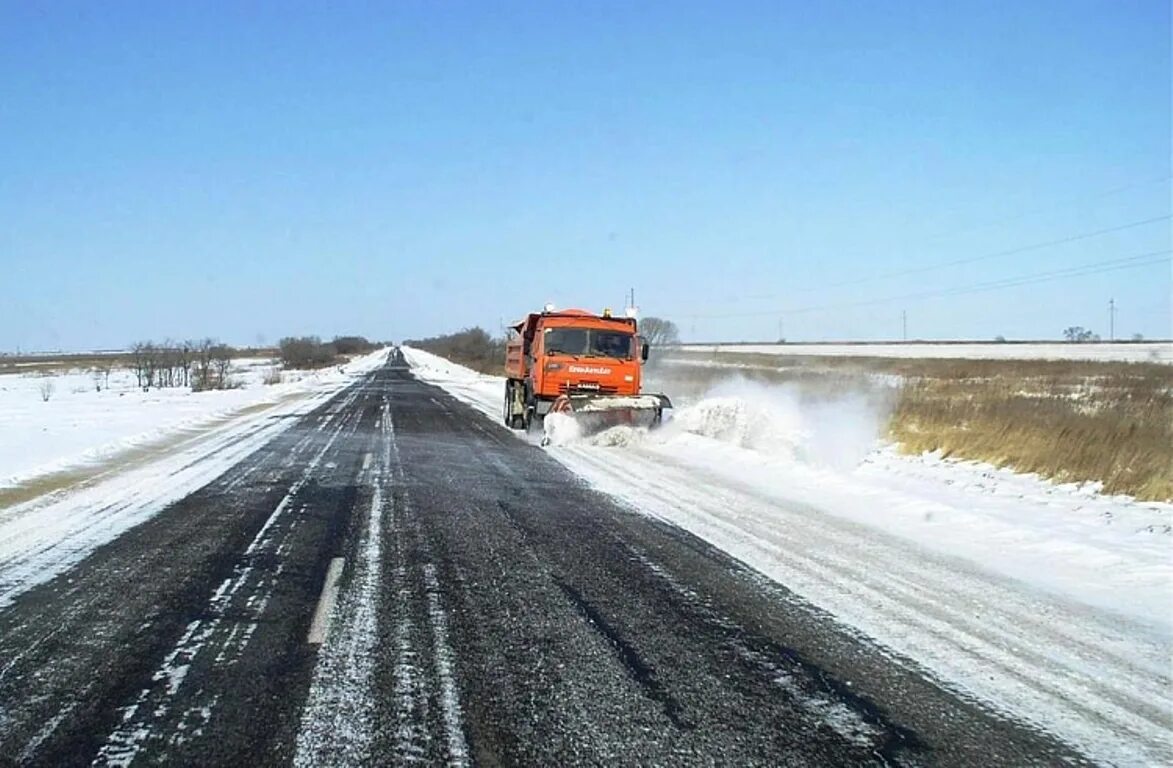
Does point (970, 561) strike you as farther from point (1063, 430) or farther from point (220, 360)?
point (220, 360)

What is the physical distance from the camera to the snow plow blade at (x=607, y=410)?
18969mm

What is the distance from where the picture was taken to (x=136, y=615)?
5.95m

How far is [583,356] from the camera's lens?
20.4 m

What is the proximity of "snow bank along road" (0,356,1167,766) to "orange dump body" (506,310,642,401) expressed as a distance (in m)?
11.1

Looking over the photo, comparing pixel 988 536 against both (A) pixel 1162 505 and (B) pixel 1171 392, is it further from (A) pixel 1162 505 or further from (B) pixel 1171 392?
(B) pixel 1171 392

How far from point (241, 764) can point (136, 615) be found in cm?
264

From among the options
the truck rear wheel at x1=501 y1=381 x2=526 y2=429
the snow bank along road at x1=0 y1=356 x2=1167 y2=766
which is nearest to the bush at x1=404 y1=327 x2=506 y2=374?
the truck rear wheel at x1=501 y1=381 x2=526 y2=429

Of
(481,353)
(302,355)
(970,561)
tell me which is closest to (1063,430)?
(970,561)

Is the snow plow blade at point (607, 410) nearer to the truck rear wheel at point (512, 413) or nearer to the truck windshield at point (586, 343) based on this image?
the truck windshield at point (586, 343)

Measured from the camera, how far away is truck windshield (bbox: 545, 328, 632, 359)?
67.2 feet

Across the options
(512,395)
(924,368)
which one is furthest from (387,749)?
(924,368)

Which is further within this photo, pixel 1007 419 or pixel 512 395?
pixel 512 395

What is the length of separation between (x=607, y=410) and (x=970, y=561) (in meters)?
11.2

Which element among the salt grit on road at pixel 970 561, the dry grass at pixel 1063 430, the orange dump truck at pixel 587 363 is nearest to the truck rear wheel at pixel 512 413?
the orange dump truck at pixel 587 363
